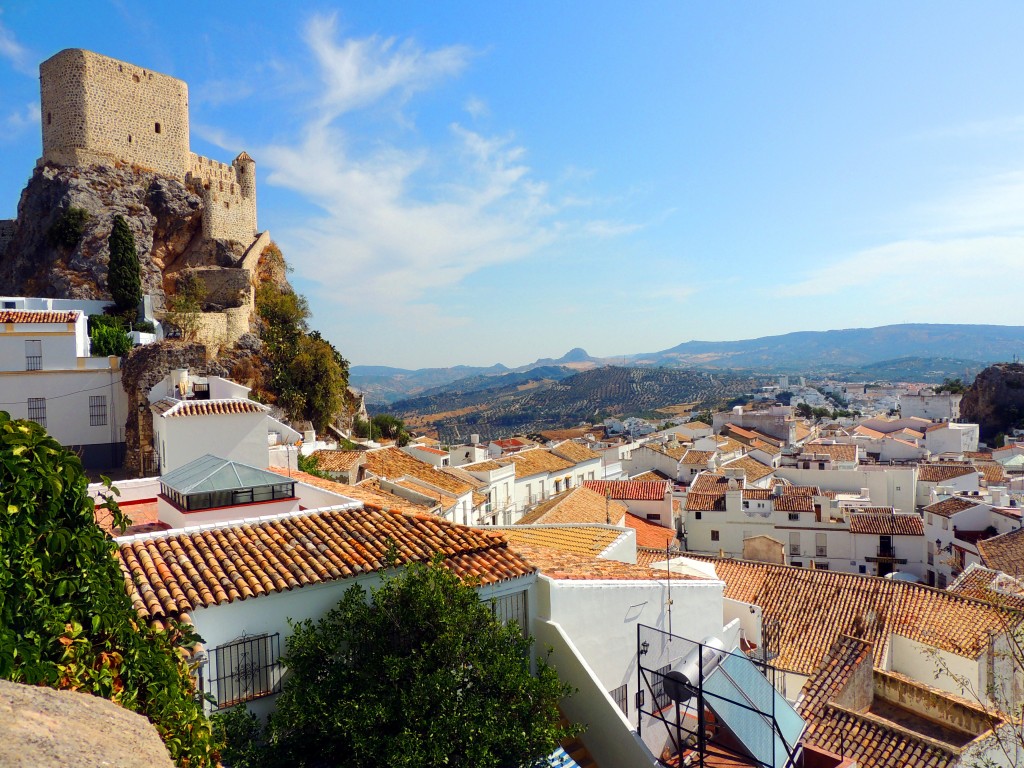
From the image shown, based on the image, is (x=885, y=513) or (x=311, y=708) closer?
(x=311, y=708)

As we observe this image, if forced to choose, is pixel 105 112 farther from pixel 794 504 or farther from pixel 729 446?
pixel 729 446

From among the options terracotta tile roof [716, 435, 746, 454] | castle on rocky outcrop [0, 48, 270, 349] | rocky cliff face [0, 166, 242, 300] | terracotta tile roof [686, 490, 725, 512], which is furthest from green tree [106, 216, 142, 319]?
terracotta tile roof [716, 435, 746, 454]

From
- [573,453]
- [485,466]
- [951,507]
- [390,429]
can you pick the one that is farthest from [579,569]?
[390,429]

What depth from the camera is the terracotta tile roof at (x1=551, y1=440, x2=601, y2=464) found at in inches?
1642

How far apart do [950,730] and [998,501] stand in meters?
27.5

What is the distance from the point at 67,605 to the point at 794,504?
33.2 m

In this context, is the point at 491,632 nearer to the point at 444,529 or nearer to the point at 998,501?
the point at 444,529

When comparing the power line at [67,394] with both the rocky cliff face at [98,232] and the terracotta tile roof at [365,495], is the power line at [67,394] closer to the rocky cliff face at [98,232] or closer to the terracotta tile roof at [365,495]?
the rocky cliff face at [98,232]

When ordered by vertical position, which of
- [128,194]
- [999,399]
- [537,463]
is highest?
[128,194]

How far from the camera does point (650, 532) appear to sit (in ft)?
96.0

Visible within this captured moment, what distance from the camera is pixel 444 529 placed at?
29.2ft

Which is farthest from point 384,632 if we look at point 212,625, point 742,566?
point 742,566

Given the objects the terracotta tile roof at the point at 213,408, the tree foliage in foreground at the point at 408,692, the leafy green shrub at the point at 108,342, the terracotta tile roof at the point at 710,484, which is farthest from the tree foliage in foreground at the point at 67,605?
the terracotta tile roof at the point at 710,484

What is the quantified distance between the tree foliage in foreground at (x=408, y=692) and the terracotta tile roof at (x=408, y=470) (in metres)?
17.6
